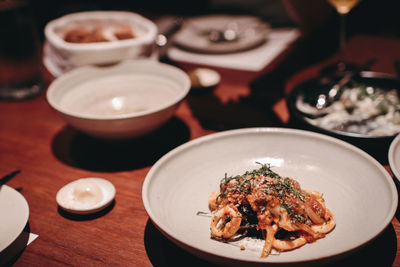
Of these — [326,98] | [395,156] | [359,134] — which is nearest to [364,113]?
[326,98]

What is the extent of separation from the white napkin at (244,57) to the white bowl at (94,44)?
1.33 ft

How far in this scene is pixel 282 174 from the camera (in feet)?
4.13

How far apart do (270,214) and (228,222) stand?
4.7 inches

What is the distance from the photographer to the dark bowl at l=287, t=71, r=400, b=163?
50.3 inches

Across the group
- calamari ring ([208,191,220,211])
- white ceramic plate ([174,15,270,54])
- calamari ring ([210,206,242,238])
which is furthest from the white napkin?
calamari ring ([210,206,242,238])

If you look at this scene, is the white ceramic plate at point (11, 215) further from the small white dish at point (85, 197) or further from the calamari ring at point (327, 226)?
the calamari ring at point (327, 226)

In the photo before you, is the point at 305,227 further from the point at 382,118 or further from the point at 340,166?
the point at 382,118

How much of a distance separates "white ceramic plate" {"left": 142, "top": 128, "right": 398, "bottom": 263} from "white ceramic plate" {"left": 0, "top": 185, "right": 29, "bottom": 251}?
37 centimetres

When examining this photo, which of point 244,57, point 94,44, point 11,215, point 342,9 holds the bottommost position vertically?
point 244,57

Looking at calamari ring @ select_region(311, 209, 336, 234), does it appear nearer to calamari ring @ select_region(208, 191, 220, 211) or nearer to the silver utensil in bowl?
calamari ring @ select_region(208, 191, 220, 211)

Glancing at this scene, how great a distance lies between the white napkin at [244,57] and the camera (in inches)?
91.1

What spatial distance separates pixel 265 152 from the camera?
132 centimetres

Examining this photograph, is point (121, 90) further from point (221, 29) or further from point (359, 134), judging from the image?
point (221, 29)

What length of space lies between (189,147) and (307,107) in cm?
67
